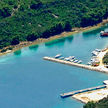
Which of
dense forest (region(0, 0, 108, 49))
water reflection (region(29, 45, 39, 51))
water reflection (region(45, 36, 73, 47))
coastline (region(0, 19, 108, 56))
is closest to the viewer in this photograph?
water reflection (region(29, 45, 39, 51))

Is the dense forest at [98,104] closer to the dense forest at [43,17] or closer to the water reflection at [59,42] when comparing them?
the water reflection at [59,42]

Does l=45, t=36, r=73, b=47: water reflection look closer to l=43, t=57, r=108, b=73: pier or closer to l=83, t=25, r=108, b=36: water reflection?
l=83, t=25, r=108, b=36: water reflection

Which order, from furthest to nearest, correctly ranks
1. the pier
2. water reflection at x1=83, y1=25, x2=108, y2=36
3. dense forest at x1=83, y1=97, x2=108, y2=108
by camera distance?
water reflection at x1=83, y1=25, x2=108, y2=36 < the pier < dense forest at x1=83, y1=97, x2=108, y2=108

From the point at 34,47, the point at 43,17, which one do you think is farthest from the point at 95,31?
the point at 34,47

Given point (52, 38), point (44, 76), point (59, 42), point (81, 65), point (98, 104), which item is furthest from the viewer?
point (52, 38)

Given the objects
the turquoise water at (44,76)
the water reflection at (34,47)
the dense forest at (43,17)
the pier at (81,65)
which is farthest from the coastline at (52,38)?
the pier at (81,65)

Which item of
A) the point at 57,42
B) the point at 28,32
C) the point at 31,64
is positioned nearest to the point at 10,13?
the point at 28,32

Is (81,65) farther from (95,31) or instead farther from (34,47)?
(95,31)

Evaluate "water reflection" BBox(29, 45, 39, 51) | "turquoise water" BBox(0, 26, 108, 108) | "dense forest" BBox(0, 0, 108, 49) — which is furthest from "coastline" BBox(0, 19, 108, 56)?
"turquoise water" BBox(0, 26, 108, 108)
